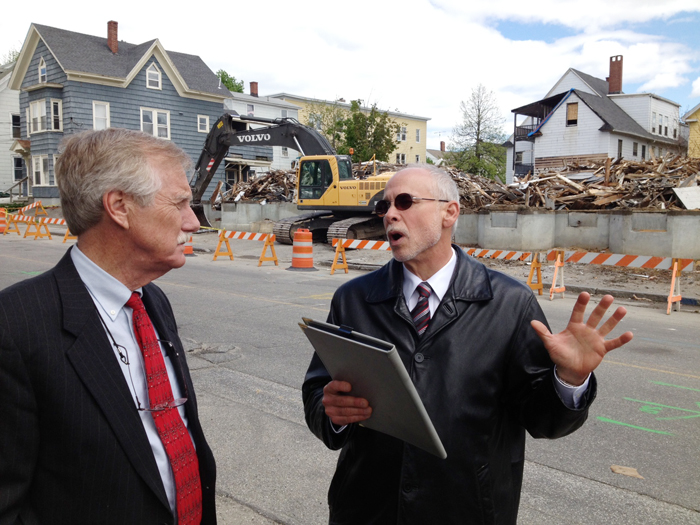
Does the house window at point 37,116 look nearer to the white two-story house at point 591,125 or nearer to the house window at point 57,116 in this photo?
the house window at point 57,116

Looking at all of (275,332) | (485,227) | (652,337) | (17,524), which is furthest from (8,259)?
(17,524)

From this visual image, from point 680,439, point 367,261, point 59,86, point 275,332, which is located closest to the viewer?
point 680,439

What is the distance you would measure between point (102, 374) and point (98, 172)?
2.17ft

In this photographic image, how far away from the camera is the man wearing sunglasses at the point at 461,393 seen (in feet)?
6.87

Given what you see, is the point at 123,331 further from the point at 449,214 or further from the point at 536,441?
the point at 536,441

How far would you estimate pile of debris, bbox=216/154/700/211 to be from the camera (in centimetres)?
1738

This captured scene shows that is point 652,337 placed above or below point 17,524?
below

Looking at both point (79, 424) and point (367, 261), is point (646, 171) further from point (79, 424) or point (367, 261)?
point (79, 424)

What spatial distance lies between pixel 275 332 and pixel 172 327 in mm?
6093

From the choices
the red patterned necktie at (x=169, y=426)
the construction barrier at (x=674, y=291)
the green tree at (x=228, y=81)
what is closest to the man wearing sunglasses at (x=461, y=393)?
the red patterned necktie at (x=169, y=426)

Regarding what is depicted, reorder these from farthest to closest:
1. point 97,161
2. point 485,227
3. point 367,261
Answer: point 485,227 → point 367,261 → point 97,161

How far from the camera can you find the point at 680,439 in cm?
485

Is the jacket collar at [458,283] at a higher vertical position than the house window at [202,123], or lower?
lower

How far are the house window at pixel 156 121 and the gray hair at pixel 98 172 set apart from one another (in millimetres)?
35586
